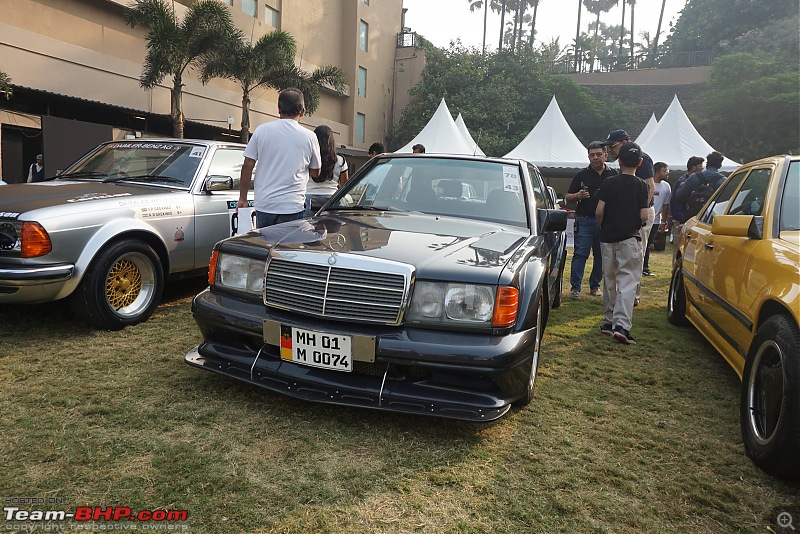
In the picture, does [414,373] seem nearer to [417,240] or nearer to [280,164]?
[417,240]

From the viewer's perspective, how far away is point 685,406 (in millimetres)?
3277

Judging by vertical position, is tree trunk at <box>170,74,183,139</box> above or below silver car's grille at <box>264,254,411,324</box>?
above

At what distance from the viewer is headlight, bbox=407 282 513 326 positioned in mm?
2510

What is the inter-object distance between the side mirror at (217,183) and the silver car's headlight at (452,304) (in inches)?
120

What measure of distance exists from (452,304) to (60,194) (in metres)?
3.28

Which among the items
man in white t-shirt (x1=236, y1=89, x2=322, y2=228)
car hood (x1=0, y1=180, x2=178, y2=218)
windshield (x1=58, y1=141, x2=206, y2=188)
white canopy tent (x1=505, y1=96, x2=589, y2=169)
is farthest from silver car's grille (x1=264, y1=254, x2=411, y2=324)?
white canopy tent (x1=505, y1=96, x2=589, y2=169)

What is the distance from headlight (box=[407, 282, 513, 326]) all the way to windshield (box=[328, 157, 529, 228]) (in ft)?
A: 3.65

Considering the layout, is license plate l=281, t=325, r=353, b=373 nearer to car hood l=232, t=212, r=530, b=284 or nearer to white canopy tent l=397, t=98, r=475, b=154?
car hood l=232, t=212, r=530, b=284

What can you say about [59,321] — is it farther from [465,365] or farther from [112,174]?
[465,365]

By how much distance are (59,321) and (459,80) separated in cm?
3186

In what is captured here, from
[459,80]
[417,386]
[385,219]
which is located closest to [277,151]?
[385,219]

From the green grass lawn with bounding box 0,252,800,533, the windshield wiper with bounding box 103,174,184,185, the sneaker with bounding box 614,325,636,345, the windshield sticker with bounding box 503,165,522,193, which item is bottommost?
the green grass lawn with bounding box 0,252,800,533

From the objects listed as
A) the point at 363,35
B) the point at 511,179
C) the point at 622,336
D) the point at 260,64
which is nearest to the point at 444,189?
the point at 511,179

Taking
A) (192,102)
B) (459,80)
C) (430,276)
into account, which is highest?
(459,80)
